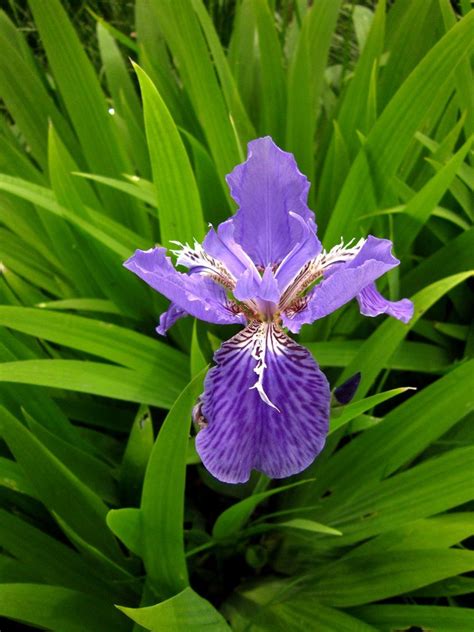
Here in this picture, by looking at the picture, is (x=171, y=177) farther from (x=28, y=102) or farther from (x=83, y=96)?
(x=28, y=102)

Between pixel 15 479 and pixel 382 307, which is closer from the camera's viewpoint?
pixel 382 307

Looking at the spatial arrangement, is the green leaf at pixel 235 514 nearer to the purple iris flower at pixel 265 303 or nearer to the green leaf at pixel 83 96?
the purple iris flower at pixel 265 303

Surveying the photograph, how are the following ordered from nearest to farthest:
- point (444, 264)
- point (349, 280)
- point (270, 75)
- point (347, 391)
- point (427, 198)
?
1. point (349, 280)
2. point (347, 391)
3. point (427, 198)
4. point (444, 264)
5. point (270, 75)

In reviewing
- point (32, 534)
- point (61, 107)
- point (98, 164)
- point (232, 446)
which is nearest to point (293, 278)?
point (232, 446)

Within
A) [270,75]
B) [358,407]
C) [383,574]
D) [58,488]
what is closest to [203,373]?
[358,407]

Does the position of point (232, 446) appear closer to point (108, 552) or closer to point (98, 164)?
point (108, 552)

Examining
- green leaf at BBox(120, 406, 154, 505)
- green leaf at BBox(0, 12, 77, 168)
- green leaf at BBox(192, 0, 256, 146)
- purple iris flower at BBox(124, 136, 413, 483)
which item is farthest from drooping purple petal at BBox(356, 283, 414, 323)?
green leaf at BBox(0, 12, 77, 168)
